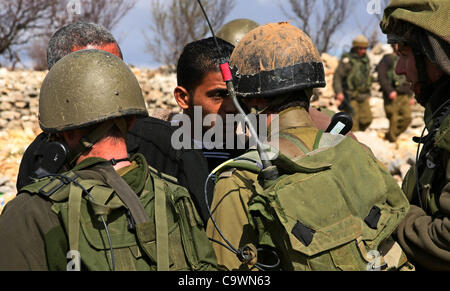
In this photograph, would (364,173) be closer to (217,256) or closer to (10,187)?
(217,256)

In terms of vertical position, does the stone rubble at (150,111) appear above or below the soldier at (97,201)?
below

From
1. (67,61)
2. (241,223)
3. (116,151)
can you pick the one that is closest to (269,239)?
(241,223)

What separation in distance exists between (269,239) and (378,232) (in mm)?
413

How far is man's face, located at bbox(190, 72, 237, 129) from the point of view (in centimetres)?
329

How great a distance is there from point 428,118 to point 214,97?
1.22 m

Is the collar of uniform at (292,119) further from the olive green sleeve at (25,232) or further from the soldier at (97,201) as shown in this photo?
the olive green sleeve at (25,232)

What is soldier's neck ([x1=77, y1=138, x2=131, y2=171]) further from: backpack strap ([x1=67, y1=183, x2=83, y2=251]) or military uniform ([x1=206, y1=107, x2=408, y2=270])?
military uniform ([x1=206, y1=107, x2=408, y2=270])

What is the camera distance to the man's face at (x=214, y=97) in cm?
329

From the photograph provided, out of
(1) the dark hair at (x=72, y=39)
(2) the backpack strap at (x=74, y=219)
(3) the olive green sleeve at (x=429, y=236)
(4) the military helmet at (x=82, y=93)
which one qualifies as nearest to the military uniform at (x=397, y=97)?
(1) the dark hair at (x=72, y=39)

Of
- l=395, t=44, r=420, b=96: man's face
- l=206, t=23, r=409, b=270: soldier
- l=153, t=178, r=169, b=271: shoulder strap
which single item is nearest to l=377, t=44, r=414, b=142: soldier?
l=395, t=44, r=420, b=96: man's face

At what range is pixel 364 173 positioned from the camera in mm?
2164

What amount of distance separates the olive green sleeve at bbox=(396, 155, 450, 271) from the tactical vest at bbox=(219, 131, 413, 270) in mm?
198

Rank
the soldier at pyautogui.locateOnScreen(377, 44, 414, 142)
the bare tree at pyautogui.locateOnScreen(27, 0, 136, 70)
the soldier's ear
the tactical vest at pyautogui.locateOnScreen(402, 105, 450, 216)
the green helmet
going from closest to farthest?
the tactical vest at pyautogui.locateOnScreen(402, 105, 450, 216) → the soldier's ear → the green helmet → the soldier at pyautogui.locateOnScreen(377, 44, 414, 142) → the bare tree at pyautogui.locateOnScreen(27, 0, 136, 70)

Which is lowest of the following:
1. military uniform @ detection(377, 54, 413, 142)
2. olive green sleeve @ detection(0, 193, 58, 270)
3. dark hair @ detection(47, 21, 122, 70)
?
military uniform @ detection(377, 54, 413, 142)
